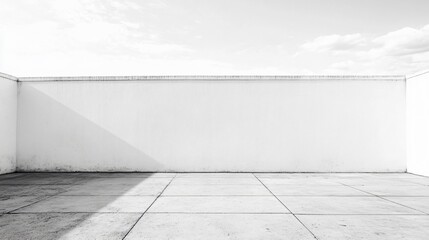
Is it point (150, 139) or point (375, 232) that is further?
point (150, 139)

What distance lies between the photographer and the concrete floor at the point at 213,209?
3.94 metres

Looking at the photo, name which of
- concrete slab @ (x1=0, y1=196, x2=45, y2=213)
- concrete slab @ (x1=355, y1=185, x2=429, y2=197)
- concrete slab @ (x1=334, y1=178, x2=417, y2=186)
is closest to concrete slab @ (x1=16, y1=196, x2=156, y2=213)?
concrete slab @ (x1=0, y1=196, x2=45, y2=213)

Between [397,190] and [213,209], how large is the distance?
197 inches

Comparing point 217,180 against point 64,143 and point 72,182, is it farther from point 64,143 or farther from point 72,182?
point 64,143

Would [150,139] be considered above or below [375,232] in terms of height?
above

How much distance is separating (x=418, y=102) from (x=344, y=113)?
2358 mm

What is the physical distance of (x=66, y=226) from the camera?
414 cm

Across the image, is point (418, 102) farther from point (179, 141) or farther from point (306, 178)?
point (179, 141)

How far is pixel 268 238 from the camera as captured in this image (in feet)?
12.2

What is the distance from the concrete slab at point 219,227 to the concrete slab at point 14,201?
266 cm

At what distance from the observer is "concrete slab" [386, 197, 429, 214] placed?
5.32m

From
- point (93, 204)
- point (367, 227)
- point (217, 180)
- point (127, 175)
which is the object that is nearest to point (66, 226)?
point (93, 204)

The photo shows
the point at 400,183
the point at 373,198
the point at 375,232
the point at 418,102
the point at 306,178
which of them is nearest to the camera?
the point at 375,232

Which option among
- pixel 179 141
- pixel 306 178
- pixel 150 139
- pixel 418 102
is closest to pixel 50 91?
pixel 150 139
